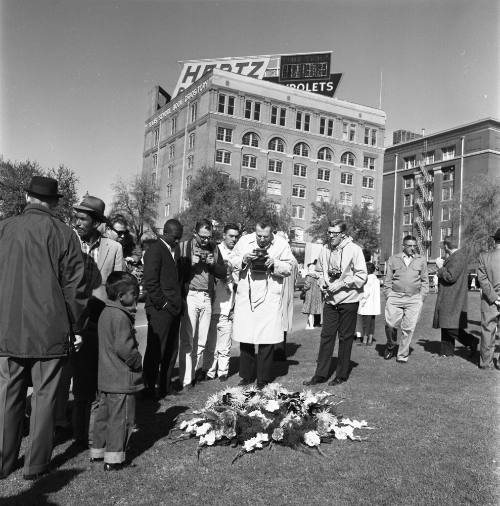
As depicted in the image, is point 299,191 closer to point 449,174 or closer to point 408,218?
point 408,218

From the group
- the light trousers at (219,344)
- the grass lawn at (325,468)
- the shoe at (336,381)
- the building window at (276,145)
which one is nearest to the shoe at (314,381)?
the shoe at (336,381)

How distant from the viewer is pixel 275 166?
225 ft

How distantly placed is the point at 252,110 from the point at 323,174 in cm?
1334

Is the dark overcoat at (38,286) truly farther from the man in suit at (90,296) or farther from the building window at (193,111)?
the building window at (193,111)

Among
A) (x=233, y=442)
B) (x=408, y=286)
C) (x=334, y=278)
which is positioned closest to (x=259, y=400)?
(x=233, y=442)

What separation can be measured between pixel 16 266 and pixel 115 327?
2.97 feet

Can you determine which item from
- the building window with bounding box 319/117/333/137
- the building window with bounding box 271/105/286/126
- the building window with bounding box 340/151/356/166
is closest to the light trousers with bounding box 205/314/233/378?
the building window with bounding box 271/105/286/126

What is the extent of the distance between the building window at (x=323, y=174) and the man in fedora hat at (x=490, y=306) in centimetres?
6398

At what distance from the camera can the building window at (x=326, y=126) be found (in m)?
72.1

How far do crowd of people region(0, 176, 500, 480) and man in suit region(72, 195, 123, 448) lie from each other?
0.4 inches

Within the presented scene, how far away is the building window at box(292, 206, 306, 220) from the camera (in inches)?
2709

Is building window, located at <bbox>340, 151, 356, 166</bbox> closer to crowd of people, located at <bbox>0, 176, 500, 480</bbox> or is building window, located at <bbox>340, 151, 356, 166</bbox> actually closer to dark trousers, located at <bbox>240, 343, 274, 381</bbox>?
crowd of people, located at <bbox>0, 176, 500, 480</bbox>

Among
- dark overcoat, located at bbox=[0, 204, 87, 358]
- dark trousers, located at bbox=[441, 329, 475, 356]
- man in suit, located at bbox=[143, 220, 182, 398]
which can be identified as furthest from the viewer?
dark trousers, located at bbox=[441, 329, 475, 356]

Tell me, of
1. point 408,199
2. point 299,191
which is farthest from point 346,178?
point 408,199
